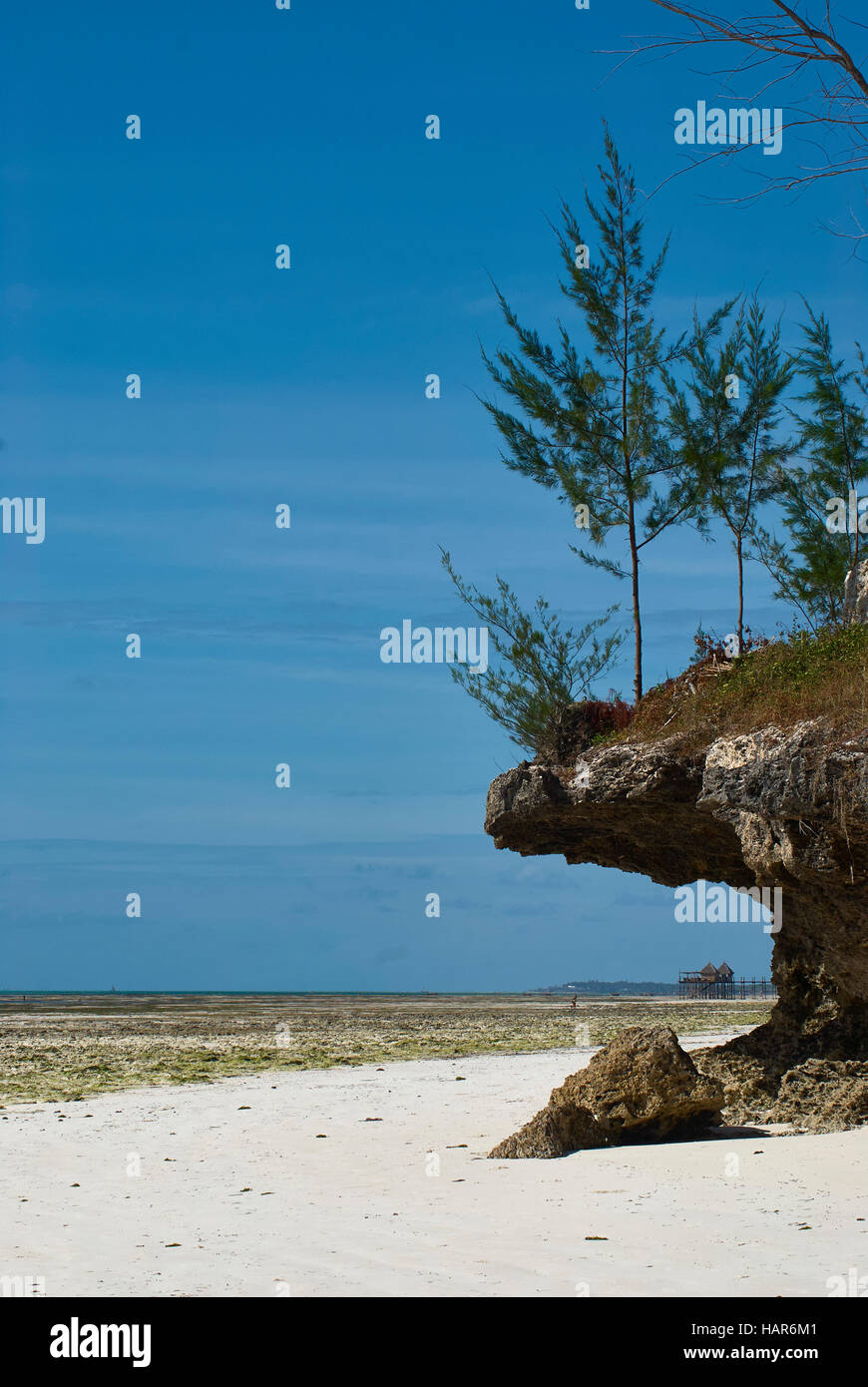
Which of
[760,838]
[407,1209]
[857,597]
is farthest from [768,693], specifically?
[407,1209]

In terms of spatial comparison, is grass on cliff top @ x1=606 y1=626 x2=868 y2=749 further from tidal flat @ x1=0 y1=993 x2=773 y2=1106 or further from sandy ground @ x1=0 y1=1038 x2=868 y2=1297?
tidal flat @ x1=0 y1=993 x2=773 y2=1106

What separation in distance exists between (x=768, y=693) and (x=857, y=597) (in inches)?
106

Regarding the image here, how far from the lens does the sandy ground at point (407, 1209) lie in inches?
329

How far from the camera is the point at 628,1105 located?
14.0 metres

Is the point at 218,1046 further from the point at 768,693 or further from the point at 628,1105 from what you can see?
the point at 768,693

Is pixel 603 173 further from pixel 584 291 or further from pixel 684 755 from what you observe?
pixel 684 755

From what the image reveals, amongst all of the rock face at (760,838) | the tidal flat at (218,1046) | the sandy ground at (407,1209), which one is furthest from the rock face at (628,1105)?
the tidal flat at (218,1046)

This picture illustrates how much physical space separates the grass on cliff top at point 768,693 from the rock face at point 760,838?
0.45 metres

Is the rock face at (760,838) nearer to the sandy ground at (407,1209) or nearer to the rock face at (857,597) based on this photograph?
the sandy ground at (407,1209)

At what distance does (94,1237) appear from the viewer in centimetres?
1003

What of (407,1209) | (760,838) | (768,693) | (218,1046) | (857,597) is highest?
(857,597)

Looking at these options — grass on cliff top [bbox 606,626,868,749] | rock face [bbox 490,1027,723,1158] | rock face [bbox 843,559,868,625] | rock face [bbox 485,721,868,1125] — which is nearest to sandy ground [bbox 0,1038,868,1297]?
rock face [bbox 490,1027,723,1158]

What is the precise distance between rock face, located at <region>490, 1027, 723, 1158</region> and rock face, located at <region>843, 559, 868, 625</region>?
6680 mm

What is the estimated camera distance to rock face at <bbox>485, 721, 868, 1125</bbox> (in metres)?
13.1
